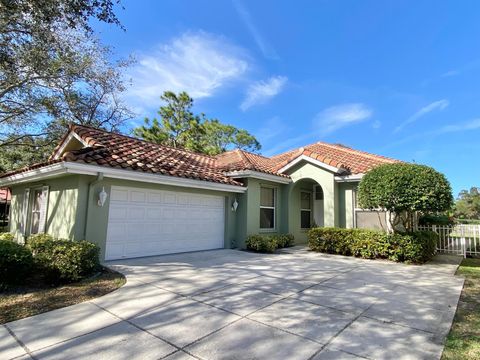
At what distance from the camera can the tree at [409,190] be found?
9508 millimetres

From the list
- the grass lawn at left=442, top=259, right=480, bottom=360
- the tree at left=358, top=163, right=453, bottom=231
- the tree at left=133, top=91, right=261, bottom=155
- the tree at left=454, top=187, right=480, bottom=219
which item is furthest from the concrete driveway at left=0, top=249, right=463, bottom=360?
the tree at left=454, top=187, right=480, bottom=219

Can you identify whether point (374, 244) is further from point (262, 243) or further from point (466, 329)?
point (466, 329)

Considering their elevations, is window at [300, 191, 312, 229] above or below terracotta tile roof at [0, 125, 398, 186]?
below

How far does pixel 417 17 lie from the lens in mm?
12992

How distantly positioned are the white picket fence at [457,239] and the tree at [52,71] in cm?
1649

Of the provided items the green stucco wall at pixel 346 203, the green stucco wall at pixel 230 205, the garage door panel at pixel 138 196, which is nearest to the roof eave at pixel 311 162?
the green stucco wall at pixel 230 205

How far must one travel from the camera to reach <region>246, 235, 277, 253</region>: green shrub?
12.4 m

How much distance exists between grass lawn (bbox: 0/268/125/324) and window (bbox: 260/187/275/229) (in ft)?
27.4

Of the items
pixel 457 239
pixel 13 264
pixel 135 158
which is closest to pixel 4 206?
pixel 135 158

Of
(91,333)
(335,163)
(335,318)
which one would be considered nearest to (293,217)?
(335,163)

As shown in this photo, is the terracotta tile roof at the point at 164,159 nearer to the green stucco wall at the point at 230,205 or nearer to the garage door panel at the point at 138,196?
the green stucco wall at the point at 230,205

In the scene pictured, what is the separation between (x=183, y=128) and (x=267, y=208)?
73.6ft

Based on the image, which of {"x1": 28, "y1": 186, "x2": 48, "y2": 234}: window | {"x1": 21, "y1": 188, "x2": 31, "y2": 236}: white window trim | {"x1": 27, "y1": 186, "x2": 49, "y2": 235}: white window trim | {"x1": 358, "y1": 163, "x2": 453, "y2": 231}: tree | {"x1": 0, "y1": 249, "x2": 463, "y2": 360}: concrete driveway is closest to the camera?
{"x1": 0, "y1": 249, "x2": 463, "y2": 360}: concrete driveway

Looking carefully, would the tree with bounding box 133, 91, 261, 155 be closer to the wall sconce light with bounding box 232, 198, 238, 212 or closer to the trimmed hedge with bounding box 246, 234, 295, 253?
the wall sconce light with bounding box 232, 198, 238, 212
